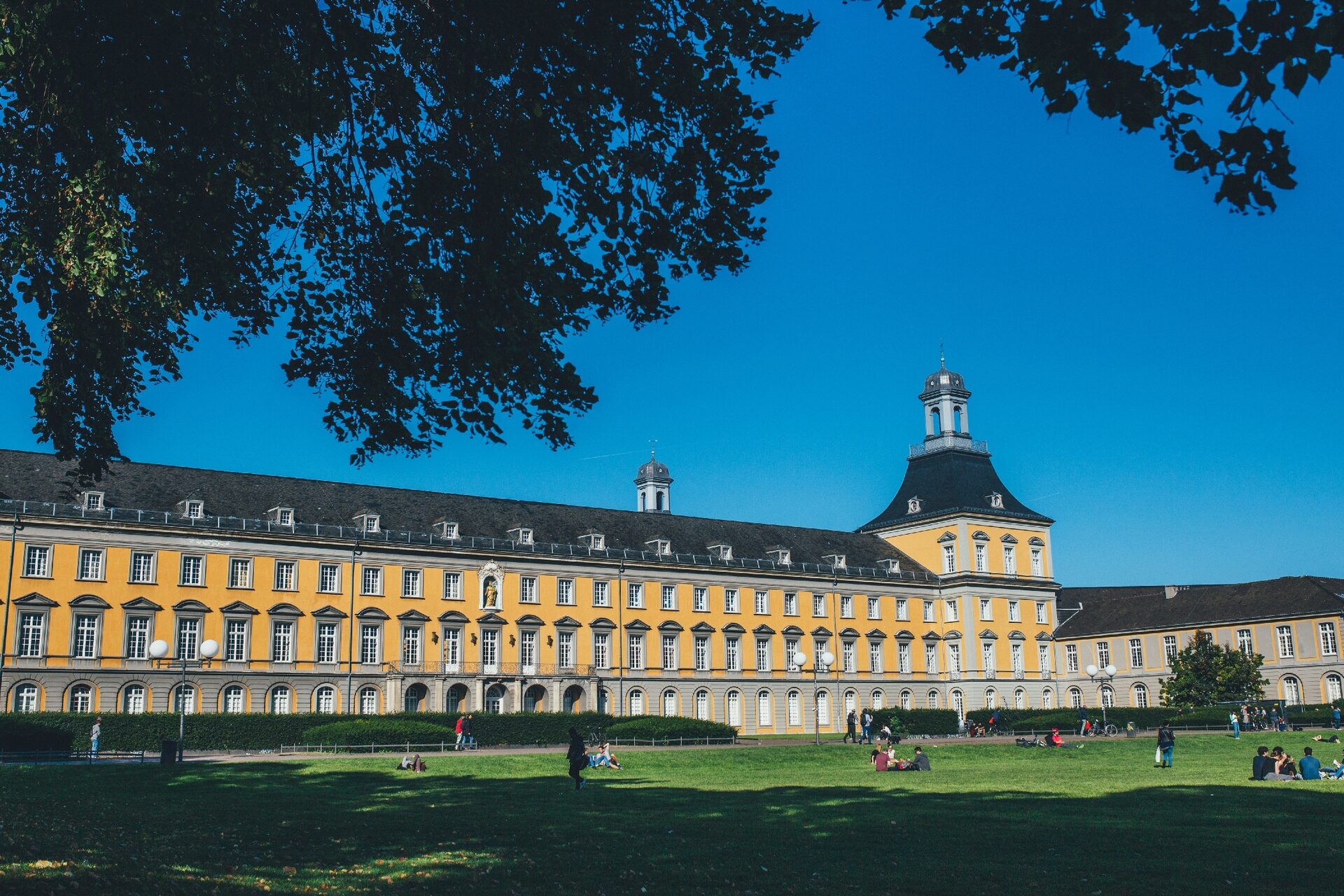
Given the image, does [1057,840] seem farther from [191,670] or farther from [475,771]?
[191,670]

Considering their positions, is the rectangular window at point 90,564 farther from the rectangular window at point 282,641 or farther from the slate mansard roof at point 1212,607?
the slate mansard roof at point 1212,607

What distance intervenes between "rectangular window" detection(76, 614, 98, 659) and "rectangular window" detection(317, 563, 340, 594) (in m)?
10.2

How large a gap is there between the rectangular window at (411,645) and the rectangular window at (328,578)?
13.2ft

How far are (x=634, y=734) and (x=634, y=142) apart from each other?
39.6 meters

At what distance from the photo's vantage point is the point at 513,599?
2643 inches

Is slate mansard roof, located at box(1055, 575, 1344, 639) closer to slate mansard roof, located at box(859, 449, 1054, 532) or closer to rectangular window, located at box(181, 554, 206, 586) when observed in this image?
slate mansard roof, located at box(859, 449, 1054, 532)

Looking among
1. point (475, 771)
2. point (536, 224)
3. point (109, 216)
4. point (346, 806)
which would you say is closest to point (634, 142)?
point (536, 224)

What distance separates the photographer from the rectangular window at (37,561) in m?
54.0

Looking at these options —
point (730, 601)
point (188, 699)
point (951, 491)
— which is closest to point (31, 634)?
point (188, 699)

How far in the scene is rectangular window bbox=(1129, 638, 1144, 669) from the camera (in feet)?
270

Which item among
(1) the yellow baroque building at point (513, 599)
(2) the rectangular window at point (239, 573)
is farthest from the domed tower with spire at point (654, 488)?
(2) the rectangular window at point (239, 573)

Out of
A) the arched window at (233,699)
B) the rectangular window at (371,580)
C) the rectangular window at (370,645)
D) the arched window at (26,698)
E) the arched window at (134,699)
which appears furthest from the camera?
the rectangular window at (371,580)

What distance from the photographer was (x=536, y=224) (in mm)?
12836

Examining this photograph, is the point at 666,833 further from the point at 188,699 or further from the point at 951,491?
the point at 951,491
